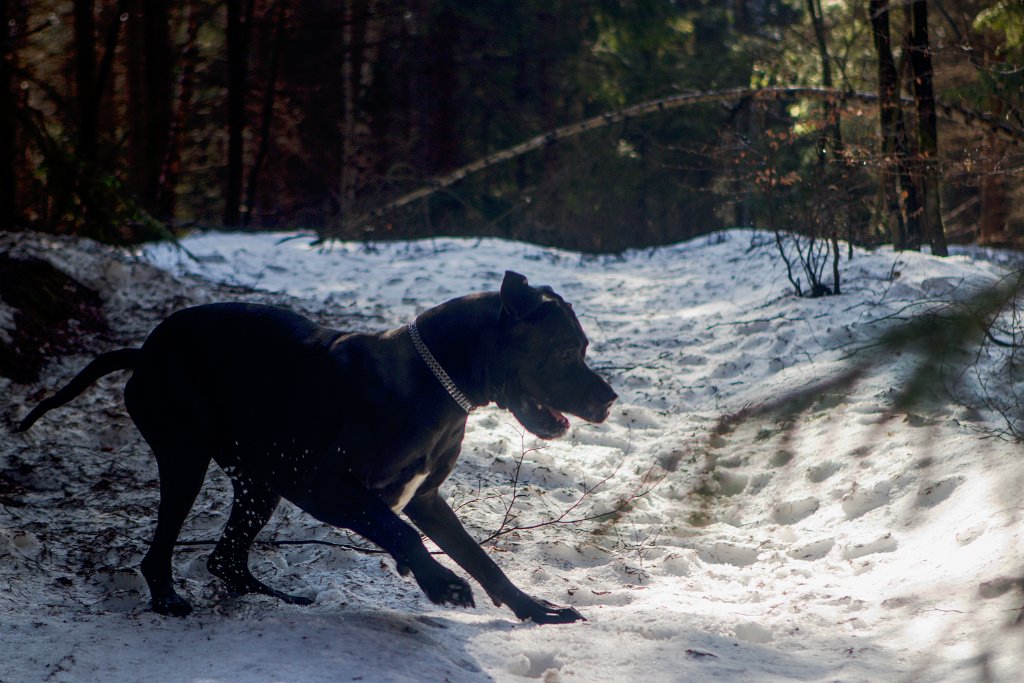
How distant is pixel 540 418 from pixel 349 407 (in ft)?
2.73

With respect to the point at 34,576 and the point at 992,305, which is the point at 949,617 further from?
the point at 34,576

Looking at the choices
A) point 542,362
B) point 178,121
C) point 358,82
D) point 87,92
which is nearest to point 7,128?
point 87,92

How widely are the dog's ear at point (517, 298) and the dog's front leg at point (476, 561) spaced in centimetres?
88

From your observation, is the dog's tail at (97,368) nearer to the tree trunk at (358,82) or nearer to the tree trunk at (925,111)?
the tree trunk at (925,111)

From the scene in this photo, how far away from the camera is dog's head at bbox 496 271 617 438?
3893mm

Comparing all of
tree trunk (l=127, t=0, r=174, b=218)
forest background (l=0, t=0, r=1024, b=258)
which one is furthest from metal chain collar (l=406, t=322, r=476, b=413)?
tree trunk (l=127, t=0, r=174, b=218)

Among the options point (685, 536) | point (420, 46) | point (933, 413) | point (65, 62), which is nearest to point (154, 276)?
point (685, 536)

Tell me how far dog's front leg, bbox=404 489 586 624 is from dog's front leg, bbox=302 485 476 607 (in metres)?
0.34

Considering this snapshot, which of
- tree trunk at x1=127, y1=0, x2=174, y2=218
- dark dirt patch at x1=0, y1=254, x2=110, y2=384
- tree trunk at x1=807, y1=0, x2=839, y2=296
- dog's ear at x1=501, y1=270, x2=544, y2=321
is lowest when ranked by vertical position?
dark dirt patch at x1=0, y1=254, x2=110, y2=384

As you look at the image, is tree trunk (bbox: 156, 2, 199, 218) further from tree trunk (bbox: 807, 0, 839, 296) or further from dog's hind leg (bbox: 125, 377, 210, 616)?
dog's hind leg (bbox: 125, 377, 210, 616)

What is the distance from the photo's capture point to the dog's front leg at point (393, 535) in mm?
3521

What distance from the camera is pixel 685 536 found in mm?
5117

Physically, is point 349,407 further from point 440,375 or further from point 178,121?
point 178,121

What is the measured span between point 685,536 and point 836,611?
1.21 meters
